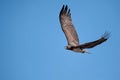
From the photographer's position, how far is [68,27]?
12500mm

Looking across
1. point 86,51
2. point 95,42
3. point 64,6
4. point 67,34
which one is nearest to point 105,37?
point 95,42

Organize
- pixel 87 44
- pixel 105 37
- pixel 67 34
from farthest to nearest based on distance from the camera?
pixel 67 34
pixel 87 44
pixel 105 37

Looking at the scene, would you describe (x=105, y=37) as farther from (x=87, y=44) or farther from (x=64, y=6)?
(x=64, y=6)

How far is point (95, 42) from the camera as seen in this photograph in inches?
359

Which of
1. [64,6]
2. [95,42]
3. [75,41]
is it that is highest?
[64,6]

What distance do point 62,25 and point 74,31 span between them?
0.78m

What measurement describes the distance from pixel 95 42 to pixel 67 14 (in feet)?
13.1

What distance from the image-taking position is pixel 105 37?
8961 mm

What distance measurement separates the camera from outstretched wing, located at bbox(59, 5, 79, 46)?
39.6ft

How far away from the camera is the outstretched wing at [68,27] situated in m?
12.1

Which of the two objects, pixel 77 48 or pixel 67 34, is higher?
pixel 67 34

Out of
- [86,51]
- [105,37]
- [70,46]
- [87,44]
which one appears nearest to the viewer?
[105,37]

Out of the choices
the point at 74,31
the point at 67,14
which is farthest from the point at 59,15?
the point at 74,31

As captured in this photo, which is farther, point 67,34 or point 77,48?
point 67,34
